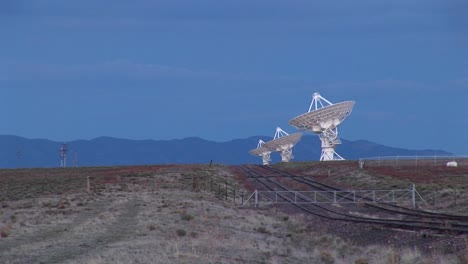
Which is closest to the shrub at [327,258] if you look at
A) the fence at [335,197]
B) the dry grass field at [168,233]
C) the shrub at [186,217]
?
the dry grass field at [168,233]

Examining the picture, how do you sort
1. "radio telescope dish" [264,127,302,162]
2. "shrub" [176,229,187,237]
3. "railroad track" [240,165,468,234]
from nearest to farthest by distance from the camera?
"shrub" [176,229,187,237] < "railroad track" [240,165,468,234] < "radio telescope dish" [264,127,302,162]

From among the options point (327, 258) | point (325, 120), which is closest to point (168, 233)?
point (327, 258)

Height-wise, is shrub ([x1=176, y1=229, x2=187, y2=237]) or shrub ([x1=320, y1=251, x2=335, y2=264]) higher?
shrub ([x1=176, y1=229, x2=187, y2=237])

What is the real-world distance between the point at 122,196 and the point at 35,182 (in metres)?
23.3

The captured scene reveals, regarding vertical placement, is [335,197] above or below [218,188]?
below

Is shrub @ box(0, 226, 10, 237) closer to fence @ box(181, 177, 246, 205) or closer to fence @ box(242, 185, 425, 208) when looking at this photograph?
fence @ box(242, 185, 425, 208)

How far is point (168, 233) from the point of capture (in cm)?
2984

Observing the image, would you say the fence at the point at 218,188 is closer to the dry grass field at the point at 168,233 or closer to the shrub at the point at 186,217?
the dry grass field at the point at 168,233

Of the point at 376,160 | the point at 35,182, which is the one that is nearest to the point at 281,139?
the point at 376,160

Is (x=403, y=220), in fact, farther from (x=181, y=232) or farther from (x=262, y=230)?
(x=181, y=232)

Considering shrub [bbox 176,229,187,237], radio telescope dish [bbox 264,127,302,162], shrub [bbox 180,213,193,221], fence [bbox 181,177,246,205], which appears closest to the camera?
shrub [bbox 176,229,187,237]

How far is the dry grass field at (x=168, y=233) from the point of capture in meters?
22.9

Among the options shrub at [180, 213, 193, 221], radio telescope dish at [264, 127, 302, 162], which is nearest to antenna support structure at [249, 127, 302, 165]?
radio telescope dish at [264, 127, 302, 162]

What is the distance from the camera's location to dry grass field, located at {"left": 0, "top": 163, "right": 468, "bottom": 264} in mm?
22938
